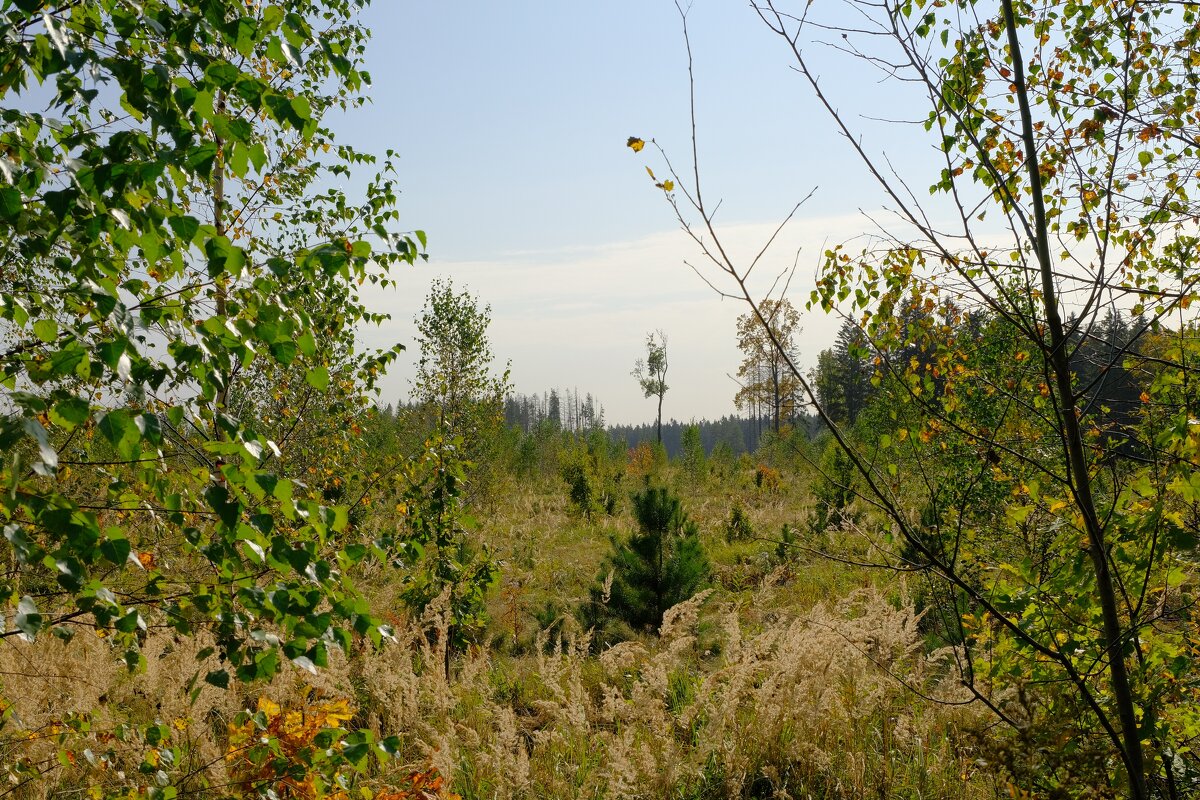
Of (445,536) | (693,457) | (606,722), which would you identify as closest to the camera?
(606,722)

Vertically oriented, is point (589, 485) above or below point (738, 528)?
above

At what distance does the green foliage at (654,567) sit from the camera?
24.9 feet

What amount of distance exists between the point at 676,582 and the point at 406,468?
3781 millimetres

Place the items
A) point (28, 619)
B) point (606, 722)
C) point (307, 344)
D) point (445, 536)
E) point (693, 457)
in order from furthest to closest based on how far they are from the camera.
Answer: point (693, 457), point (445, 536), point (606, 722), point (307, 344), point (28, 619)

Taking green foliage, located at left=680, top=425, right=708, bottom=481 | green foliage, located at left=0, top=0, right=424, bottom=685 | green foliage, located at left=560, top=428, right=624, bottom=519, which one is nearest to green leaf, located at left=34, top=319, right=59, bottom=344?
green foliage, located at left=0, top=0, right=424, bottom=685

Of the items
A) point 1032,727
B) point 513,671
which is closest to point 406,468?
point 513,671

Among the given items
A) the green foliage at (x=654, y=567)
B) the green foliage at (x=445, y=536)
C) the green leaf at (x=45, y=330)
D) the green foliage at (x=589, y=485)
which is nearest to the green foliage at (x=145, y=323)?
the green leaf at (x=45, y=330)

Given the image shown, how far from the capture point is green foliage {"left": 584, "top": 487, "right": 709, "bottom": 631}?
759cm

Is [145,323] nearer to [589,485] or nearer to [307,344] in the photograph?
[307,344]

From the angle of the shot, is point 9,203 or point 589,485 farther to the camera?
point 589,485

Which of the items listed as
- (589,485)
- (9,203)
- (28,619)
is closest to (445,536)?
(28,619)

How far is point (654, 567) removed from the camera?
7734 millimetres

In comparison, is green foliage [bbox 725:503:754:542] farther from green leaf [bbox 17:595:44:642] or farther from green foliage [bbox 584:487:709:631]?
green leaf [bbox 17:595:44:642]

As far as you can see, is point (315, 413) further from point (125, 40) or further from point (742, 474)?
point (742, 474)
